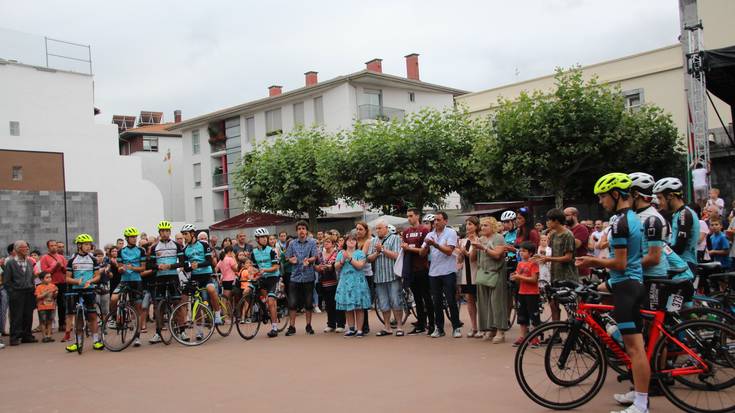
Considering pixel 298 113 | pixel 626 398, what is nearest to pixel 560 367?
pixel 626 398

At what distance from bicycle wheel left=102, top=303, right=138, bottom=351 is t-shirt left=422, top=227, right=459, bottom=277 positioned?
5.24 metres

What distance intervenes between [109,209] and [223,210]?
1980 cm

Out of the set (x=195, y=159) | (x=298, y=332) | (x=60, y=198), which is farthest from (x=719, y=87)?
(x=195, y=159)

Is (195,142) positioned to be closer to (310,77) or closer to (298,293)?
(310,77)

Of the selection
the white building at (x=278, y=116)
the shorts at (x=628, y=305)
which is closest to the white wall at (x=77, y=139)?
the white building at (x=278, y=116)

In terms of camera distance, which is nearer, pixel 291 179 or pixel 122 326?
pixel 122 326

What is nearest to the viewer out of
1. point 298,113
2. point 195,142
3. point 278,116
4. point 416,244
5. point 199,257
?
point 416,244

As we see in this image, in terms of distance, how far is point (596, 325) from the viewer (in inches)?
240

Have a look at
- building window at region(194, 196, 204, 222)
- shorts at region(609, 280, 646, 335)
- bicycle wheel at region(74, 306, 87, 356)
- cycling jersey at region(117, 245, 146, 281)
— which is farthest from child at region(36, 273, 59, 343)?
building window at region(194, 196, 204, 222)

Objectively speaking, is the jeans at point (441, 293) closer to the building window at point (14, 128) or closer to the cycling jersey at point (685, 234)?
the cycling jersey at point (685, 234)

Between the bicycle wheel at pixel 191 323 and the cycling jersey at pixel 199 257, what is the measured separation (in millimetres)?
713

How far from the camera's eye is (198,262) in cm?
1206

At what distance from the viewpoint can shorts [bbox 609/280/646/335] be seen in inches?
223

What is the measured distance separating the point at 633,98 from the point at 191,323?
27513mm
